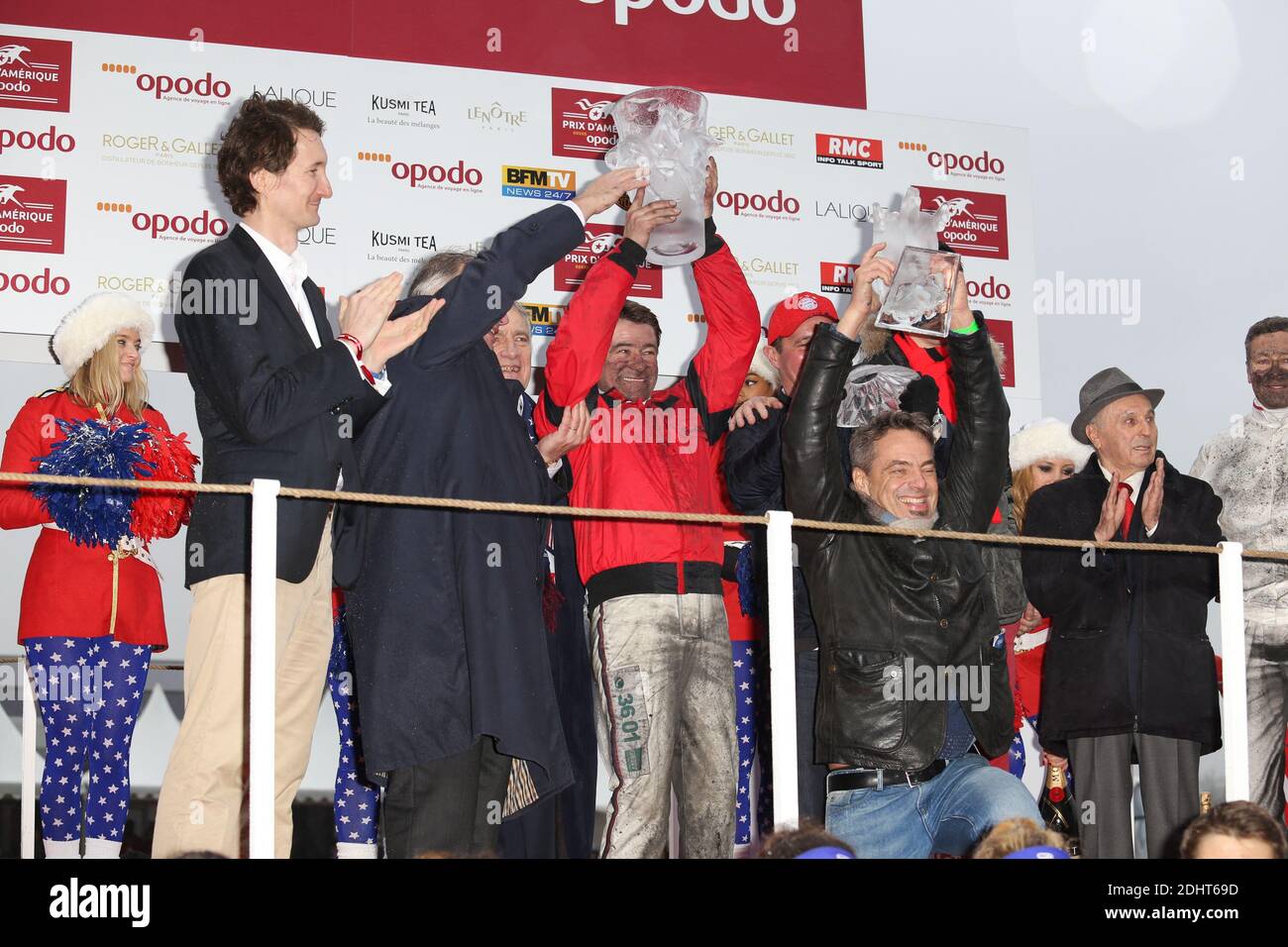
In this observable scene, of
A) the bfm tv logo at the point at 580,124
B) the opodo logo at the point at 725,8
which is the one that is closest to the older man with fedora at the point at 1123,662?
the bfm tv logo at the point at 580,124

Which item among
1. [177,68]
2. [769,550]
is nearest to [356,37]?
[177,68]

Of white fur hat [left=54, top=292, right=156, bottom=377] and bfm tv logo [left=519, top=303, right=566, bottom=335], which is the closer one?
white fur hat [left=54, top=292, right=156, bottom=377]

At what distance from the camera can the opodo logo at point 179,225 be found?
6074 millimetres

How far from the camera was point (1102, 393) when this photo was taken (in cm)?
522

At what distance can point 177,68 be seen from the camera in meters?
6.19

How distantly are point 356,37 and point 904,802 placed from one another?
4194 millimetres

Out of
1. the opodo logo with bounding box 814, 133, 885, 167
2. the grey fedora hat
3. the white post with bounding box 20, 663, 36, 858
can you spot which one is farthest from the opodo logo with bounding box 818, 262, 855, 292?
the white post with bounding box 20, 663, 36, 858

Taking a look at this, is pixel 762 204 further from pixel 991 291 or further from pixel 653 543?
pixel 653 543

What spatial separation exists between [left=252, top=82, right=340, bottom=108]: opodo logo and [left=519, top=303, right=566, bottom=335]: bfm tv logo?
45.2 inches

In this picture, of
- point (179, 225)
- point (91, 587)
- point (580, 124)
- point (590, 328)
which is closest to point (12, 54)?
point (179, 225)

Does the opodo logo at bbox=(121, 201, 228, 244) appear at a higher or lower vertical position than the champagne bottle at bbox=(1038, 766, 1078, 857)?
higher

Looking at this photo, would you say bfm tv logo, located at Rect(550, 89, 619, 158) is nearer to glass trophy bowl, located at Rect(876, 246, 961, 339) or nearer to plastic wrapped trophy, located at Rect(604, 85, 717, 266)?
plastic wrapped trophy, located at Rect(604, 85, 717, 266)

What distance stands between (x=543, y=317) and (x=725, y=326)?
1.95 metres

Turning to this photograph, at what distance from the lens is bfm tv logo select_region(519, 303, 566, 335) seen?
21.2ft
